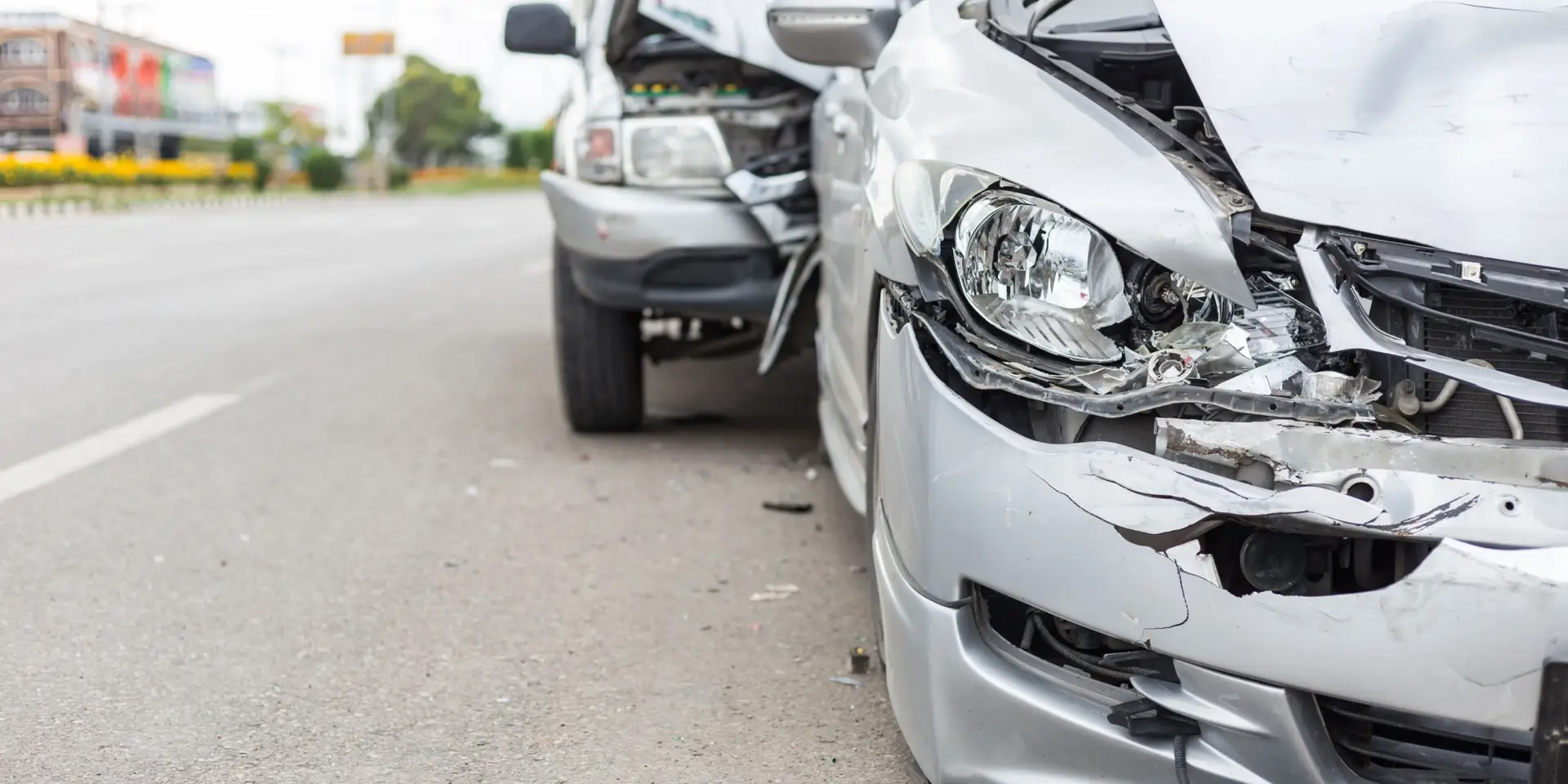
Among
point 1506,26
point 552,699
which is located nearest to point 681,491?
Result: point 552,699

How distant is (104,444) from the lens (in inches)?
217

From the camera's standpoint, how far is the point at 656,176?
517 cm

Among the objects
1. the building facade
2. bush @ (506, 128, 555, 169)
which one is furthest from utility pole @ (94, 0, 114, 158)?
bush @ (506, 128, 555, 169)

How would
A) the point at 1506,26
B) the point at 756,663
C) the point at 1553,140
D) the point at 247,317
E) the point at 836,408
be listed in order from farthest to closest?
1. the point at 247,317
2. the point at 836,408
3. the point at 756,663
4. the point at 1506,26
5. the point at 1553,140

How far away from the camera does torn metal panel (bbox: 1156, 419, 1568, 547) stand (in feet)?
6.05

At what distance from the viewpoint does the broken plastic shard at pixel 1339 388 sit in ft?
6.75

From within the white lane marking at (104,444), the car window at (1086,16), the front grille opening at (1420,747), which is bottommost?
the white lane marking at (104,444)

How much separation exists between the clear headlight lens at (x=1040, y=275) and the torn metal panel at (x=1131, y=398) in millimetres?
71

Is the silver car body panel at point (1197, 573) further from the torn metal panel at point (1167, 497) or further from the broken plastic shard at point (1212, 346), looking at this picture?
the broken plastic shard at point (1212, 346)

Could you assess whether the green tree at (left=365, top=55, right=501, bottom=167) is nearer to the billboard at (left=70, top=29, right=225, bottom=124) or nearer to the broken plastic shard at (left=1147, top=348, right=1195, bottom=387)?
the billboard at (left=70, top=29, right=225, bottom=124)

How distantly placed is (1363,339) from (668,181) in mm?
3385

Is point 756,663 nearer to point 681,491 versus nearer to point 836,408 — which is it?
point 836,408

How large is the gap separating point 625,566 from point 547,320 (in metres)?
6.18

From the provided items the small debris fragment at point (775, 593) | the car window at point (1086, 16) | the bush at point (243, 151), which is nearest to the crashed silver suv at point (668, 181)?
the small debris fragment at point (775, 593)
